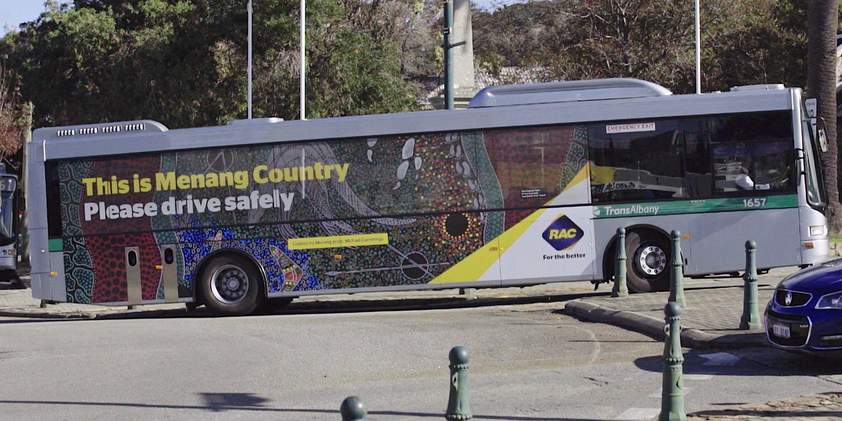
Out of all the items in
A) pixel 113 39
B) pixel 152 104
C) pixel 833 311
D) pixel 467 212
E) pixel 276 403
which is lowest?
pixel 276 403

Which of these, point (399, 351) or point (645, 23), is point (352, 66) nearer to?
point (645, 23)

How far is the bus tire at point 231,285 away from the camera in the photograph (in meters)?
15.5

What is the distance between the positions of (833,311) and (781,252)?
261 inches

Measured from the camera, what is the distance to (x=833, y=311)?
8281 millimetres

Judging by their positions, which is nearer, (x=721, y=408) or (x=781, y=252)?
(x=721, y=408)

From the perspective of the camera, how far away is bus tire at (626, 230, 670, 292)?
49.4 ft

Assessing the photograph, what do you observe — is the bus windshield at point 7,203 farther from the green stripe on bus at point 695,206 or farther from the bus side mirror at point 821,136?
the bus side mirror at point 821,136

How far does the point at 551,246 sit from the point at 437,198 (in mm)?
1955

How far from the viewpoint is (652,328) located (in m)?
11.1

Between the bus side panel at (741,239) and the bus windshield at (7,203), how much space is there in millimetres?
17543

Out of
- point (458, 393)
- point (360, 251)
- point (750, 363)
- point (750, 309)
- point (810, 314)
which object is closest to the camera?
point (458, 393)

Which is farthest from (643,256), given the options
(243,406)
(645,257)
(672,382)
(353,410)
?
(353,410)

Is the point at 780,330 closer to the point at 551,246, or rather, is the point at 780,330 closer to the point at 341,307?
the point at 551,246

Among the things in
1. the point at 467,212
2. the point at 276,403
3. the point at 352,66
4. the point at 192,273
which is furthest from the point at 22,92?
the point at 276,403
